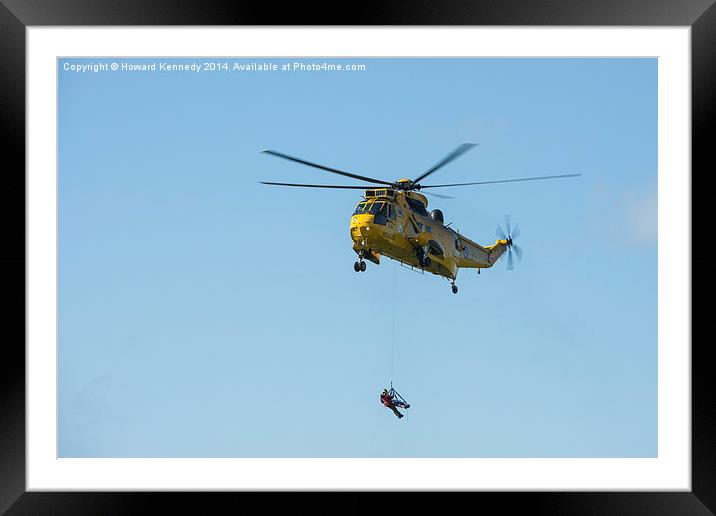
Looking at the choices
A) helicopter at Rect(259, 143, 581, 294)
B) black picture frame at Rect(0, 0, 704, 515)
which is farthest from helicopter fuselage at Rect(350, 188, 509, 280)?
black picture frame at Rect(0, 0, 704, 515)

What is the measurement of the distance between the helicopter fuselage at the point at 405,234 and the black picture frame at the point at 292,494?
7501mm

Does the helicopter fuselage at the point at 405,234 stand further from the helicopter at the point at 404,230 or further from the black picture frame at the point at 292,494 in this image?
the black picture frame at the point at 292,494

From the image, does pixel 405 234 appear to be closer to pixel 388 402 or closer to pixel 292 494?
pixel 388 402

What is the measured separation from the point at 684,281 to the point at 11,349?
29.1 ft

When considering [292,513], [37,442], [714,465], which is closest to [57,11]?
[37,442]

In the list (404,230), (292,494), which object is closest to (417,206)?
(404,230)

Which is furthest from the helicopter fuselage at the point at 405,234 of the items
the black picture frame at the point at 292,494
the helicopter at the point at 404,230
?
the black picture frame at the point at 292,494

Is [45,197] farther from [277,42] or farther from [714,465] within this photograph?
[714,465]

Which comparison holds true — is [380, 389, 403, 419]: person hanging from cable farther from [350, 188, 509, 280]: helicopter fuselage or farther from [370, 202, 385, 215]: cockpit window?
[370, 202, 385, 215]: cockpit window

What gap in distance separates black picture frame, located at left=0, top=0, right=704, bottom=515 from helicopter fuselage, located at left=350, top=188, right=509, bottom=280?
7501 mm

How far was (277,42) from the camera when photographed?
14703 millimetres

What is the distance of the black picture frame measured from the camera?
13742mm

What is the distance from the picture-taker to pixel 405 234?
21.5 m

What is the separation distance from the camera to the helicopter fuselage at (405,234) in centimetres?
2083
